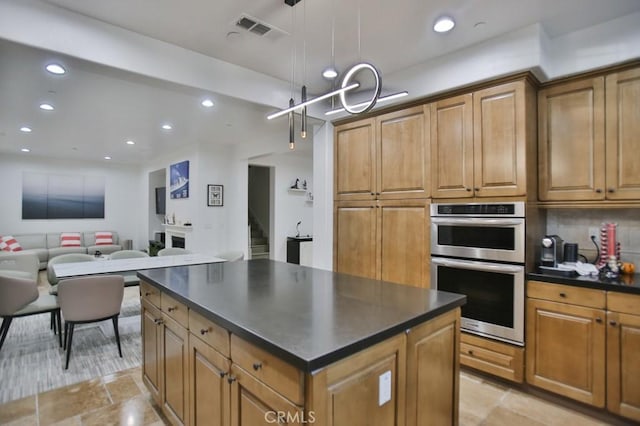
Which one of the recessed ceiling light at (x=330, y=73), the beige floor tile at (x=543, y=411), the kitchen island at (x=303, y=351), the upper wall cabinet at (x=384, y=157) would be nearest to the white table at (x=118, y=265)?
the kitchen island at (x=303, y=351)

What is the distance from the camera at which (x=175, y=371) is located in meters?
1.86

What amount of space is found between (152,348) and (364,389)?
169cm

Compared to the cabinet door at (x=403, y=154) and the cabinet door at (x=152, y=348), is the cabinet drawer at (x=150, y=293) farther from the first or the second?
the cabinet door at (x=403, y=154)

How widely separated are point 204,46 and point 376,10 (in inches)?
57.7

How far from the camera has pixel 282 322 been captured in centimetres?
130

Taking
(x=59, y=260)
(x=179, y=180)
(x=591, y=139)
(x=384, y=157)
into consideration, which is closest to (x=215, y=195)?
(x=179, y=180)

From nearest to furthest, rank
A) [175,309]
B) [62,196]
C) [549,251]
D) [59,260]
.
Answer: [175,309] → [549,251] → [59,260] → [62,196]

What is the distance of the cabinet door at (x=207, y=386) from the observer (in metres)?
1.41

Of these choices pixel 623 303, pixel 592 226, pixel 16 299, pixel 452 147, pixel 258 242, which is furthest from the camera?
pixel 258 242

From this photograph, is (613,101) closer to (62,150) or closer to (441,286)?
(441,286)

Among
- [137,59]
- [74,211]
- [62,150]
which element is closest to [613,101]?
[137,59]

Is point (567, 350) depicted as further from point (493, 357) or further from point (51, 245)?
point (51, 245)

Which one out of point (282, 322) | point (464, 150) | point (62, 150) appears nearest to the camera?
point (282, 322)

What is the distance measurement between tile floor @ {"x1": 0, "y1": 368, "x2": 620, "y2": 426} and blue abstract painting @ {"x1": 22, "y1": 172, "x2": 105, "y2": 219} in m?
7.60
